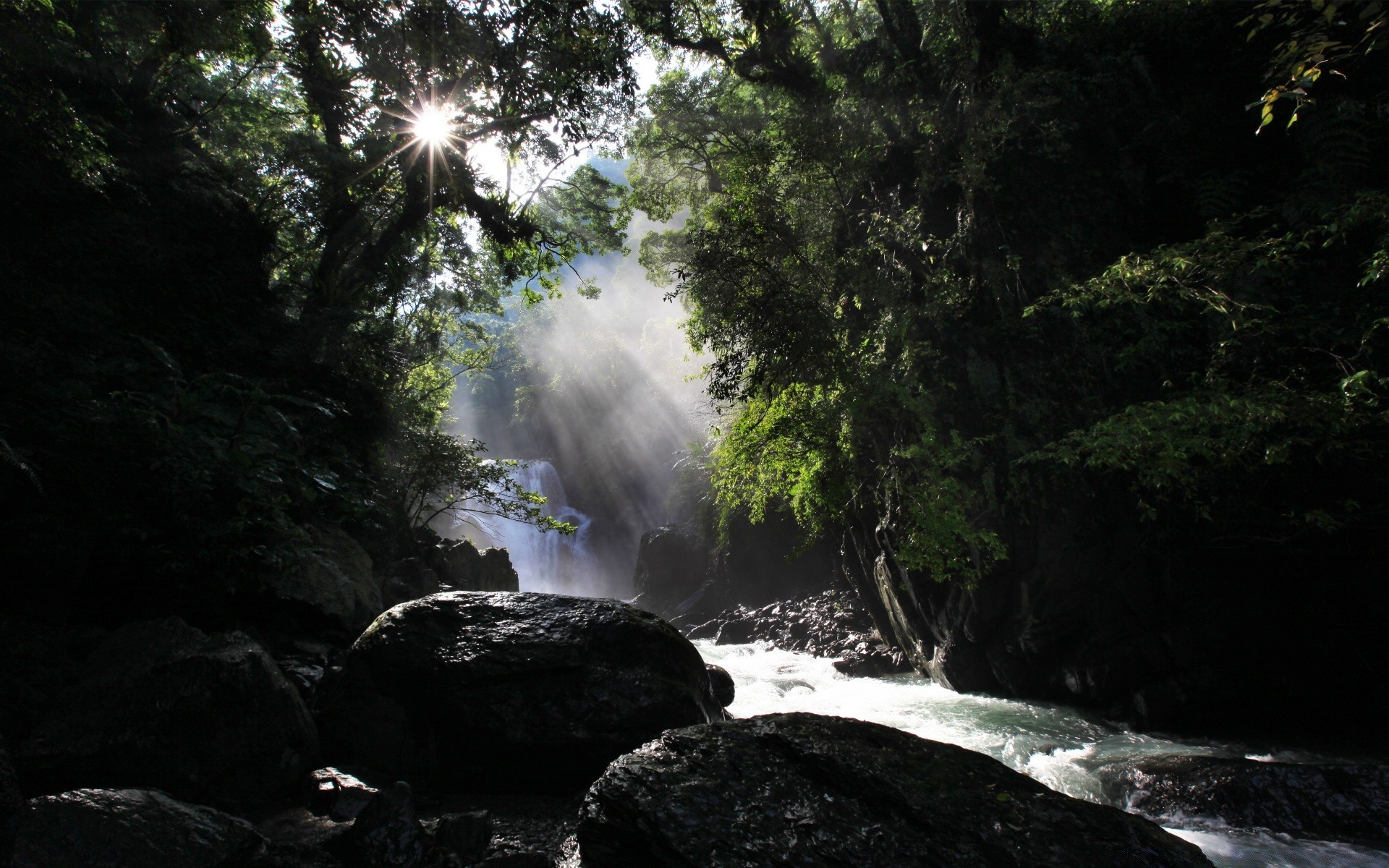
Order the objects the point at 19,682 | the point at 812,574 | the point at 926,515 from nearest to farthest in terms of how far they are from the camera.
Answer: the point at 19,682 → the point at 926,515 → the point at 812,574

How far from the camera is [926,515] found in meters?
7.37

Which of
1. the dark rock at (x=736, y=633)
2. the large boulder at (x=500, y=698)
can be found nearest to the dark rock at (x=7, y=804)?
the large boulder at (x=500, y=698)

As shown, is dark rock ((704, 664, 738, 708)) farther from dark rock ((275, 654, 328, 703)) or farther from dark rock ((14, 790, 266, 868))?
dark rock ((14, 790, 266, 868))

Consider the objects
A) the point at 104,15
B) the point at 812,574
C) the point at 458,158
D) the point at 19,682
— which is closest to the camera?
the point at 19,682

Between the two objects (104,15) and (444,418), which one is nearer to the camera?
(104,15)

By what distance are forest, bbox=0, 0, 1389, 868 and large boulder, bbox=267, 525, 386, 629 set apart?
0.06 m

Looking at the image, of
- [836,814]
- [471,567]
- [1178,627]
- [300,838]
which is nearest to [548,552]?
[471,567]

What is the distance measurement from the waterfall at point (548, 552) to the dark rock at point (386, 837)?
2293 cm

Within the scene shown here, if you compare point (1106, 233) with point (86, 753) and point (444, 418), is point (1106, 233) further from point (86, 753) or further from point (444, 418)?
point (444, 418)

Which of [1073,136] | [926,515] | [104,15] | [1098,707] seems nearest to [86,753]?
[926,515]

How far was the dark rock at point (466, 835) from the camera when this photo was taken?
3.23 meters

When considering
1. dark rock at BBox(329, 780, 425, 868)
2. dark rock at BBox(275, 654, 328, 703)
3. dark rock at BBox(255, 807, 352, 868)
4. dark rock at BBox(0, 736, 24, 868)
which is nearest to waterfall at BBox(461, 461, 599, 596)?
dark rock at BBox(275, 654, 328, 703)

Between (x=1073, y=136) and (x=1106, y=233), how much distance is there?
158 centimetres

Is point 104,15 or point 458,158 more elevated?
point 104,15
